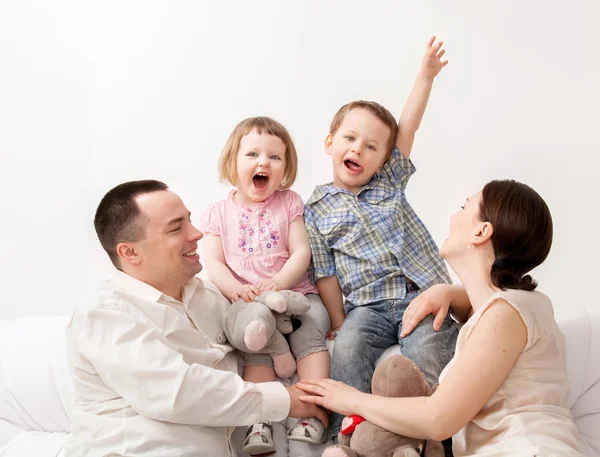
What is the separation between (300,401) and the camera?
205 centimetres

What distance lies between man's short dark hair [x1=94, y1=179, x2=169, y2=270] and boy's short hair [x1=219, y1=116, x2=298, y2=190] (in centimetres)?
55

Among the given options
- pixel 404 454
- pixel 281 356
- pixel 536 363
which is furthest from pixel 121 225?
pixel 536 363

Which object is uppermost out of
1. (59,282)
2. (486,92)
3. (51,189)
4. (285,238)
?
(486,92)

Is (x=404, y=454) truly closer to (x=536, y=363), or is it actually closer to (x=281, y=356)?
(x=536, y=363)

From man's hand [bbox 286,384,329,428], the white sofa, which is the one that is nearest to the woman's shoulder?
the white sofa

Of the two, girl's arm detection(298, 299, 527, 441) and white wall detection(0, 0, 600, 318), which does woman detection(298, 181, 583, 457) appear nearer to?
girl's arm detection(298, 299, 527, 441)

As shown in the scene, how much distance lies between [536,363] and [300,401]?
694 millimetres

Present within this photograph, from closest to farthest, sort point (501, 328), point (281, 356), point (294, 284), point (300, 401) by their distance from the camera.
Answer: point (501, 328) < point (300, 401) < point (281, 356) < point (294, 284)

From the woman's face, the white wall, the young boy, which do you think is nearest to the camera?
the woman's face

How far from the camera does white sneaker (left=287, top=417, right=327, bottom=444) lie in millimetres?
2031

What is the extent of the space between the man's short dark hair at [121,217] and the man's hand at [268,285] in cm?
48

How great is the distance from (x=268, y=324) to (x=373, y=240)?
59 cm

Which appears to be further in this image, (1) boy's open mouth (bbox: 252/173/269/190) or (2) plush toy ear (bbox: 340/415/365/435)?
(1) boy's open mouth (bbox: 252/173/269/190)

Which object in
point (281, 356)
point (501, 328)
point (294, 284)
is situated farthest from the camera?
point (294, 284)
